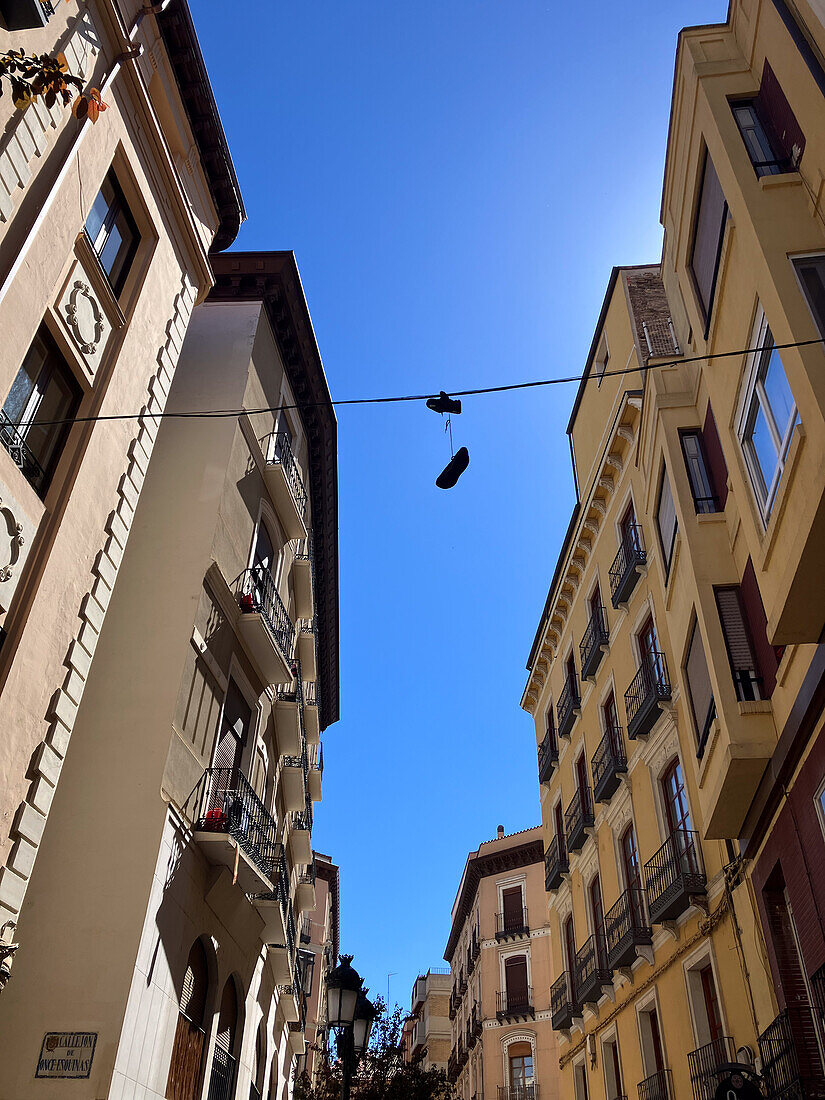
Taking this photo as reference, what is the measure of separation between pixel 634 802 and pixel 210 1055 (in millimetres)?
8798

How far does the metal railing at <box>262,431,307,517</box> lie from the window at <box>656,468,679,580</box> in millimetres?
7018

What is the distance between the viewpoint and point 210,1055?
1291 cm

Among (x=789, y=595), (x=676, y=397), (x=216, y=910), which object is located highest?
(x=676, y=397)

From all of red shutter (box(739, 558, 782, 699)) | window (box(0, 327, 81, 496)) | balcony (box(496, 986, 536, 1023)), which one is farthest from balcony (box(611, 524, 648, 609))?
balcony (box(496, 986, 536, 1023))

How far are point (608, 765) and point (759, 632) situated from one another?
24.0ft

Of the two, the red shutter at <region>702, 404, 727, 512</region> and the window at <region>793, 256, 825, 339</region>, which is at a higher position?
the red shutter at <region>702, 404, 727, 512</region>

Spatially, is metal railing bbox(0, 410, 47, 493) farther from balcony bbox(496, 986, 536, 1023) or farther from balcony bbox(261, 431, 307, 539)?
balcony bbox(496, 986, 536, 1023)

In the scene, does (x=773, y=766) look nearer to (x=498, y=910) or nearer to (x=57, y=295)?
(x=57, y=295)

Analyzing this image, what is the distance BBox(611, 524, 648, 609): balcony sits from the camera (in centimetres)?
1809

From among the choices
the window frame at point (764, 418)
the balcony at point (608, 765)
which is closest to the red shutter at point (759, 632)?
the window frame at point (764, 418)

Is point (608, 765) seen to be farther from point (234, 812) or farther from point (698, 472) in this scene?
point (234, 812)

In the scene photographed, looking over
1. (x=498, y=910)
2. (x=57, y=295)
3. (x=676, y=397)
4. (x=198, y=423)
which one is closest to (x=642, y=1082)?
(x=676, y=397)

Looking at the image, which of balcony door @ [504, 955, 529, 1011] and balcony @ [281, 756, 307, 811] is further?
balcony door @ [504, 955, 529, 1011]

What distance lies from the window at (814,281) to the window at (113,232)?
7892 mm
